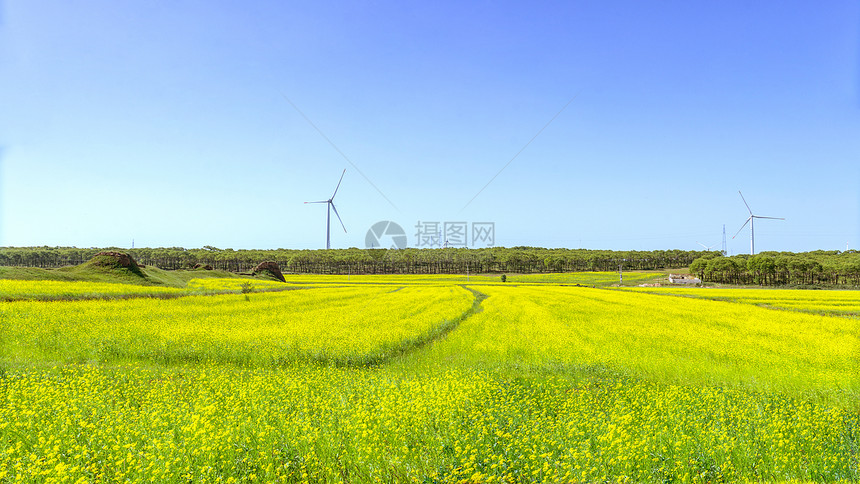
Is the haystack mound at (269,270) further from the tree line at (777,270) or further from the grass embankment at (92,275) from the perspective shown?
the tree line at (777,270)

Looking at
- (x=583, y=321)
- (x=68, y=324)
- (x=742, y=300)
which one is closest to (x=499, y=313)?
(x=583, y=321)

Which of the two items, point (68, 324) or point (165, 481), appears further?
point (68, 324)

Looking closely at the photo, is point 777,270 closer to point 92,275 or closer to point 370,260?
point 370,260

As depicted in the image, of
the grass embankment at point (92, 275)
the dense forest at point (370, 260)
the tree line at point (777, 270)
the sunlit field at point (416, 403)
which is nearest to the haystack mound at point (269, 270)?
the grass embankment at point (92, 275)

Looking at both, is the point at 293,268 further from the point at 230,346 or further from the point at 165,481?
the point at 165,481

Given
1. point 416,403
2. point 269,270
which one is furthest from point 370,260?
point 416,403

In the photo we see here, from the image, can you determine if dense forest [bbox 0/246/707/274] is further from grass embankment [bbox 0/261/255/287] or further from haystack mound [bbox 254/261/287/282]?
grass embankment [bbox 0/261/255/287]

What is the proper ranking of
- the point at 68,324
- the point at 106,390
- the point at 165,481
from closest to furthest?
1. the point at 165,481
2. the point at 106,390
3. the point at 68,324

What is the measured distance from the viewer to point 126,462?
24.2 ft

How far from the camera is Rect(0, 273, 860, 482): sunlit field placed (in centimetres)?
738

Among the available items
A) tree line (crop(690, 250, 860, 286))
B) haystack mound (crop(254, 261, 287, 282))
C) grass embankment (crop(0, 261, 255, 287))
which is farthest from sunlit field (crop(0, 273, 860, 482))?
tree line (crop(690, 250, 860, 286))

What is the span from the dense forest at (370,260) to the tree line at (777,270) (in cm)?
4659

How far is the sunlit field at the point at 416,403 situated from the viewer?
7375mm

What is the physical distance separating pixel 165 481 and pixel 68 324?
20.6m
